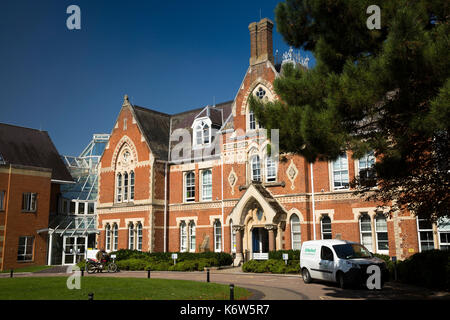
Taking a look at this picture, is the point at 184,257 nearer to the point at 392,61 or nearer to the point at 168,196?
the point at 168,196

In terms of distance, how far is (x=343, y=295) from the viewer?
46.9 ft

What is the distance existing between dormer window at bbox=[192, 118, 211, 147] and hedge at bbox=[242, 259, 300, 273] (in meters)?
12.7

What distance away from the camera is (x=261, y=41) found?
1196 inches

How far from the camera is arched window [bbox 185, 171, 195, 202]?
34812mm

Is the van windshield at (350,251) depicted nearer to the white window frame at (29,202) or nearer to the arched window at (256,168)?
the arched window at (256,168)

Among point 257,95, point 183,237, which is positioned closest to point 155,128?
point 183,237

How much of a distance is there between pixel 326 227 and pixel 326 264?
32.6 feet

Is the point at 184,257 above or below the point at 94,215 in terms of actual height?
below

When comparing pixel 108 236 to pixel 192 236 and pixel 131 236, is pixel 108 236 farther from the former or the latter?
pixel 192 236

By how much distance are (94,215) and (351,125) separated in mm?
34089

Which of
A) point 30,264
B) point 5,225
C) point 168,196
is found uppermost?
point 168,196

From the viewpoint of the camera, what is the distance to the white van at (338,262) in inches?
626
